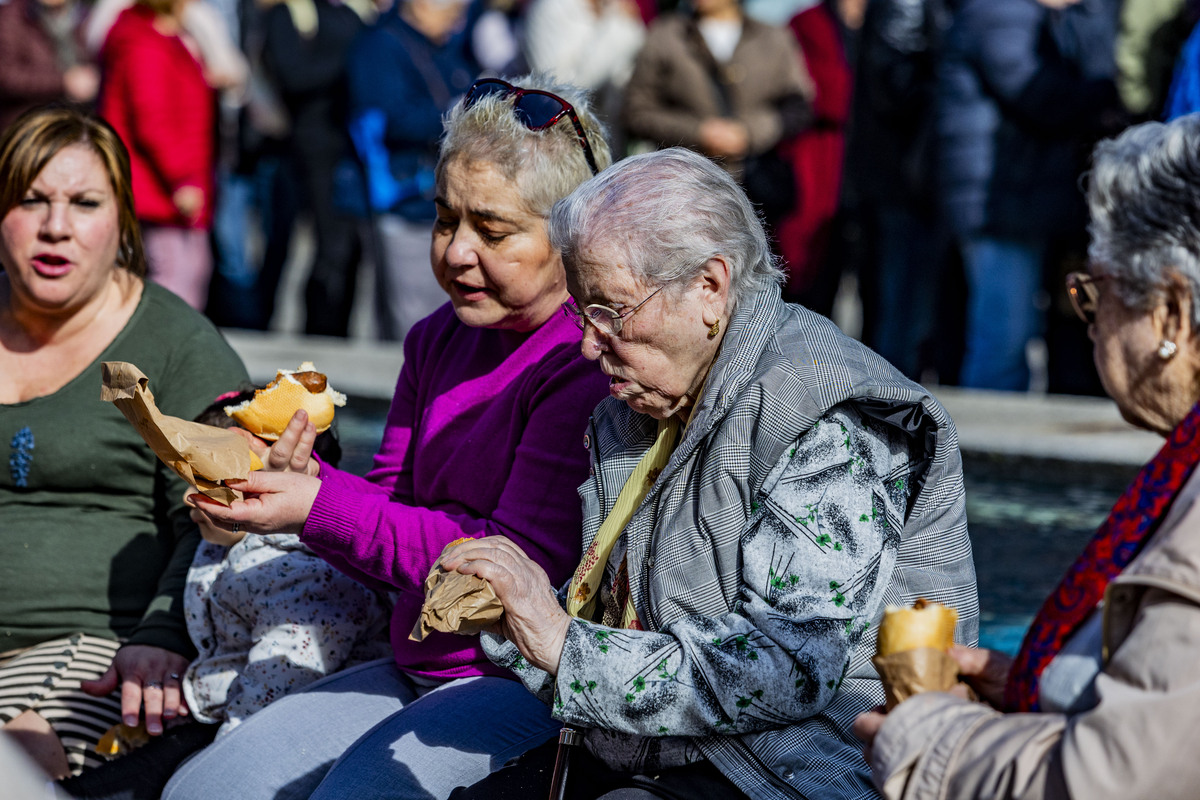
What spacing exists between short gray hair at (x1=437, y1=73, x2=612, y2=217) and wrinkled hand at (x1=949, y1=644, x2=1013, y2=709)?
132 cm

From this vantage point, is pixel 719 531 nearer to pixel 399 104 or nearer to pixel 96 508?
pixel 96 508

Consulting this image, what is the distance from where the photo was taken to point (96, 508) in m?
3.37

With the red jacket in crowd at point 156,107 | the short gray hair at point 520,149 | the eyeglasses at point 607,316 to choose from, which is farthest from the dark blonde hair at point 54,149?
the red jacket in crowd at point 156,107

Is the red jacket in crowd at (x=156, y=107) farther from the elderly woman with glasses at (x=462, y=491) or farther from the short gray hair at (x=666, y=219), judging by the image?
the short gray hair at (x=666, y=219)

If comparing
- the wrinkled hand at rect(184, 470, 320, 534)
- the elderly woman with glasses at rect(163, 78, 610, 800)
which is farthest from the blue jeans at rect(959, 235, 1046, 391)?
the wrinkled hand at rect(184, 470, 320, 534)

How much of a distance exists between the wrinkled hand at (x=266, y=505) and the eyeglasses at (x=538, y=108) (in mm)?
893

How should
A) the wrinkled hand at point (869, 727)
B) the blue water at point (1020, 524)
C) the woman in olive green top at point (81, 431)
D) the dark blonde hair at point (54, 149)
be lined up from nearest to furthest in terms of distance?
the wrinkled hand at point (869, 727)
the woman in olive green top at point (81, 431)
the dark blonde hair at point (54, 149)
the blue water at point (1020, 524)

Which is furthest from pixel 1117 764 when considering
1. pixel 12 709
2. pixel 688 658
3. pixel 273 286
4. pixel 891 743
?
pixel 273 286

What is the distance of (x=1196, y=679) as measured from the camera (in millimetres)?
1641

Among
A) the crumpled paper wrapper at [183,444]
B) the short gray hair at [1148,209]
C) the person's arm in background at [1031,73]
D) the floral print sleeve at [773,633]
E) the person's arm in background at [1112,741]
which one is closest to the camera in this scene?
the person's arm in background at [1112,741]

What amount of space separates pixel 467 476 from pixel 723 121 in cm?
517

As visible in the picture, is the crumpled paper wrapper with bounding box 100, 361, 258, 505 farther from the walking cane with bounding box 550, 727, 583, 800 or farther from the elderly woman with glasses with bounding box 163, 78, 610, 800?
the walking cane with bounding box 550, 727, 583, 800

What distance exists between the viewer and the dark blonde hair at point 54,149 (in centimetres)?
334

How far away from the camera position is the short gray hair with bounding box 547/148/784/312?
2.39 m
